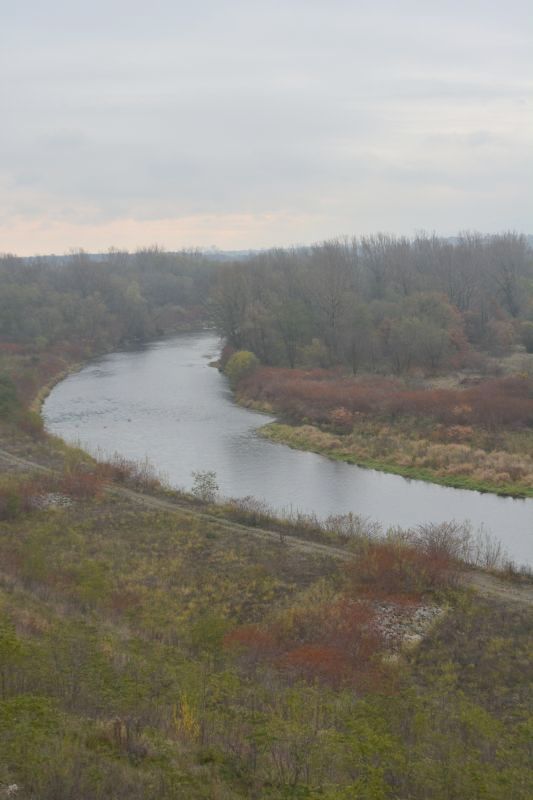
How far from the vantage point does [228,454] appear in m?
35.6

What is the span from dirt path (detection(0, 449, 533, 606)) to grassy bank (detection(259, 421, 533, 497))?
1037 cm

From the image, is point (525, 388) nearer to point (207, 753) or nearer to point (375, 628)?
point (375, 628)

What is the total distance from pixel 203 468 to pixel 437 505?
10665mm

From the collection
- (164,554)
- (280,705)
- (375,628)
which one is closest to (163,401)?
(164,554)

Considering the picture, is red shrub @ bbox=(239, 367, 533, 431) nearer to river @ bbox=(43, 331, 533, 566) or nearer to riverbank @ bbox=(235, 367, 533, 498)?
riverbank @ bbox=(235, 367, 533, 498)

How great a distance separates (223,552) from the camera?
22516 mm

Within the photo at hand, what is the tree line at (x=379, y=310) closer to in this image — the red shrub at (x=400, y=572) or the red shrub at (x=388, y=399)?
the red shrub at (x=388, y=399)

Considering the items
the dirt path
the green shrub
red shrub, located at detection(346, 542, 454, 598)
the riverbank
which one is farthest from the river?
red shrub, located at detection(346, 542, 454, 598)

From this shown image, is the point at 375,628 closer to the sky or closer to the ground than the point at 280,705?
closer to the ground

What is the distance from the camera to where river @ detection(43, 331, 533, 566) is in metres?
27.7

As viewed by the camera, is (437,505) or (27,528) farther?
(437,505)

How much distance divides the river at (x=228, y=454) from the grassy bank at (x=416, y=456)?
0.70m

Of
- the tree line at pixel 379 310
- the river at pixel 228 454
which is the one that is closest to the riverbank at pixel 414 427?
the river at pixel 228 454

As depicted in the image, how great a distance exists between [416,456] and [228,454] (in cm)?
902
